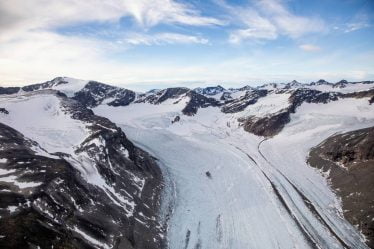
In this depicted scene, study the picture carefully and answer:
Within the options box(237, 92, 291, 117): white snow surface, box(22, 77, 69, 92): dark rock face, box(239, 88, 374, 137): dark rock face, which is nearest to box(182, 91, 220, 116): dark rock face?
box(237, 92, 291, 117): white snow surface

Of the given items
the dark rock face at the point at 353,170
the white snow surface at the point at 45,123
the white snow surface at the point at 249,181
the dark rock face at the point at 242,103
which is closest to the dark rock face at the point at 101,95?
the white snow surface at the point at 249,181

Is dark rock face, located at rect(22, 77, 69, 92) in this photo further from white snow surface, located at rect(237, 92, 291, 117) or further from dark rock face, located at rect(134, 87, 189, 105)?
white snow surface, located at rect(237, 92, 291, 117)

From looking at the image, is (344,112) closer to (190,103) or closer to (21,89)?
(190,103)

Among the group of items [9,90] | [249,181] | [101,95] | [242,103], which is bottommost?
[249,181]

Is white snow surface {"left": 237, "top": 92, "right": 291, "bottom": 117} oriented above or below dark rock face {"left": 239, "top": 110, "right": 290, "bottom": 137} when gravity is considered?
above

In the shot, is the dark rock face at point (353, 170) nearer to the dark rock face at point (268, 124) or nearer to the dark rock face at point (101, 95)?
the dark rock face at point (268, 124)

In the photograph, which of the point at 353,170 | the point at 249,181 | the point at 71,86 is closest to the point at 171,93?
the point at 71,86

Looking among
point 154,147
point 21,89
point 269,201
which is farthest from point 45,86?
point 269,201

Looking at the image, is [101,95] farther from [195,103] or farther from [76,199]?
[76,199]
